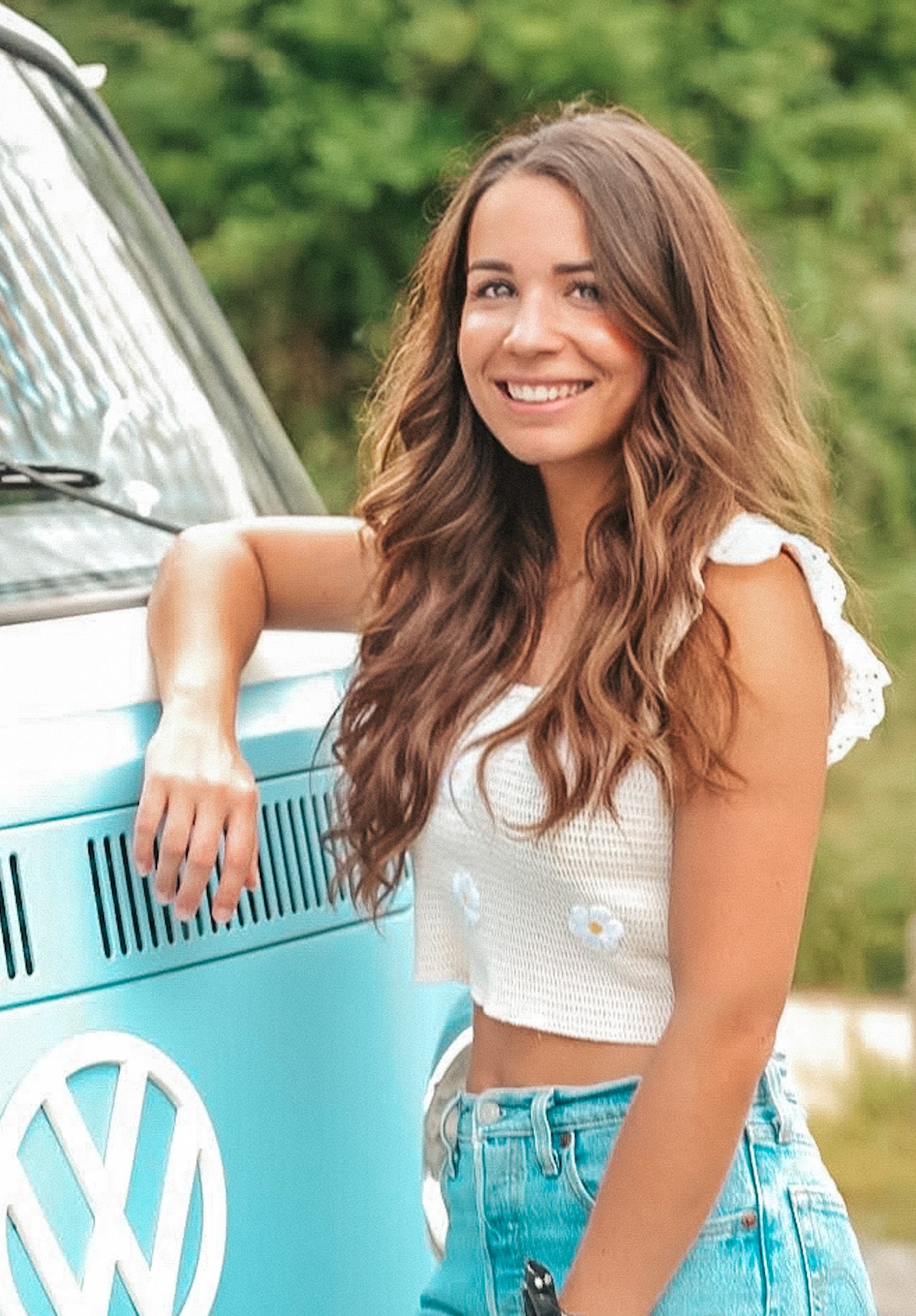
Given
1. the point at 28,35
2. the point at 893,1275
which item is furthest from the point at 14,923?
the point at 893,1275

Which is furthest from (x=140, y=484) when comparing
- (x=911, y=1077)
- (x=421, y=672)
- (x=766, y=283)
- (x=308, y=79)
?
(x=308, y=79)

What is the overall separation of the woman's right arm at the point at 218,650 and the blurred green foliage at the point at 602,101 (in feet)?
16.2

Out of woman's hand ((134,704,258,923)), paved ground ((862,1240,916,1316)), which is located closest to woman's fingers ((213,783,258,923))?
woman's hand ((134,704,258,923))


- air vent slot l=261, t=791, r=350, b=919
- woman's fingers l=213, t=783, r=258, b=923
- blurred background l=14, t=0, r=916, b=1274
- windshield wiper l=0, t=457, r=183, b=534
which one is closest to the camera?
woman's fingers l=213, t=783, r=258, b=923

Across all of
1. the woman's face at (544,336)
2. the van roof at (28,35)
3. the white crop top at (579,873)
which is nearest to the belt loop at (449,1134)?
the white crop top at (579,873)

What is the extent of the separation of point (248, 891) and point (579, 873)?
382mm

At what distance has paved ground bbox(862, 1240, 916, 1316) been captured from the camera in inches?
198

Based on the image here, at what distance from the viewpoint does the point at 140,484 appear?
2832mm

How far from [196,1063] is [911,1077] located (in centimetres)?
470

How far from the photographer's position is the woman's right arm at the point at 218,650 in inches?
89.0

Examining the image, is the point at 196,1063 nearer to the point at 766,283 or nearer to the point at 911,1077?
the point at 766,283

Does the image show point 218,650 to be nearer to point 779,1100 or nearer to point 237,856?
point 237,856

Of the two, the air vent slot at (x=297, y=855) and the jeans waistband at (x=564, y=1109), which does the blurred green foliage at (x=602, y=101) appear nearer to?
the air vent slot at (x=297, y=855)

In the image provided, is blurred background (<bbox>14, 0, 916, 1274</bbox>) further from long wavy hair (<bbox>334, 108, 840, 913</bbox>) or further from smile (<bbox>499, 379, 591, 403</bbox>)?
smile (<bbox>499, 379, 591, 403</bbox>)
